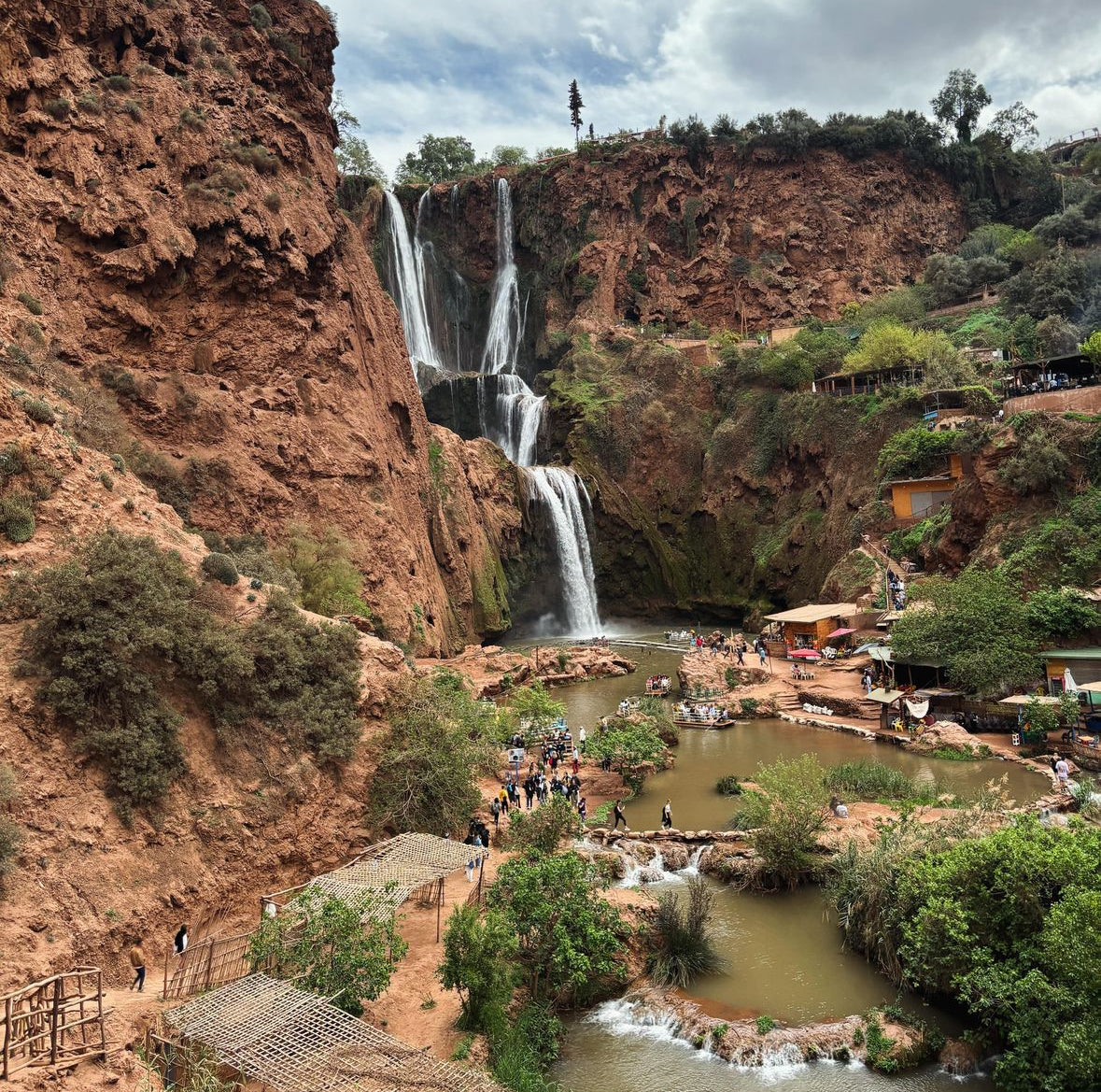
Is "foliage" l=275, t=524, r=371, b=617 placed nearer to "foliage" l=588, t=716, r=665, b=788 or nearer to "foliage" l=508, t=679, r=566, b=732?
"foliage" l=508, t=679, r=566, b=732

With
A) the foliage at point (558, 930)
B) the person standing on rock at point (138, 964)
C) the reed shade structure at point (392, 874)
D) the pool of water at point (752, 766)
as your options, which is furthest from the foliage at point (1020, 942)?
the person standing on rock at point (138, 964)

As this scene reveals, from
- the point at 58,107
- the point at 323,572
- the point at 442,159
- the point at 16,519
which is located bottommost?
the point at 323,572

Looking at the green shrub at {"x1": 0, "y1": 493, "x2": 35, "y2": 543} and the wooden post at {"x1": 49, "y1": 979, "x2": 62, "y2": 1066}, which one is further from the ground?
the green shrub at {"x1": 0, "y1": 493, "x2": 35, "y2": 543}

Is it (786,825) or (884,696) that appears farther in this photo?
(884,696)

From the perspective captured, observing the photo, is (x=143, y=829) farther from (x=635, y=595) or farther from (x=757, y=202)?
(x=757, y=202)

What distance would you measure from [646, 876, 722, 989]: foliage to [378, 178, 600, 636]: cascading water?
38.8 metres

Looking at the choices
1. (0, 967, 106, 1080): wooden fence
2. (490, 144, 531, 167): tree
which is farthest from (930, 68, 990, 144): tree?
(0, 967, 106, 1080): wooden fence

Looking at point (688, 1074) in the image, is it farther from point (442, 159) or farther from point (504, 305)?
point (442, 159)

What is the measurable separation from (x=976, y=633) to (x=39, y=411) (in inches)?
1130

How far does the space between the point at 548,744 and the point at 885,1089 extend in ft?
57.4

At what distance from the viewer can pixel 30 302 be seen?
25.3m

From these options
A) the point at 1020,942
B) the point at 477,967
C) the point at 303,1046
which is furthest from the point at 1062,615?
the point at 303,1046

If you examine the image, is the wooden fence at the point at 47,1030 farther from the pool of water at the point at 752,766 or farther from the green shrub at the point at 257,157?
the green shrub at the point at 257,157

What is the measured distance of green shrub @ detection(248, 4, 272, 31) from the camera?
3666cm
